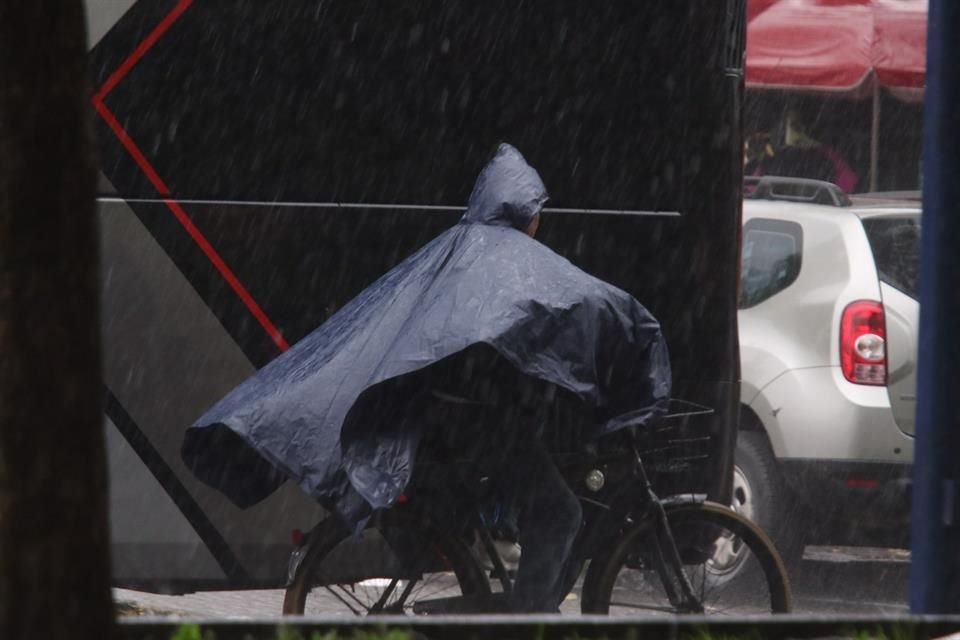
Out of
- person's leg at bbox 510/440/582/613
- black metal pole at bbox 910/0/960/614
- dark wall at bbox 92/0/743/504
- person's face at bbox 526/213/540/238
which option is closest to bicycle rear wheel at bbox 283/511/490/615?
person's leg at bbox 510/440/582/613

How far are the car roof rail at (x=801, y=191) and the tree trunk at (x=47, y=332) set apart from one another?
662cm

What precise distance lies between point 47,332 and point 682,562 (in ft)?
12.1

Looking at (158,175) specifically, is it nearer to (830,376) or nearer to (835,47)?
(830,376)

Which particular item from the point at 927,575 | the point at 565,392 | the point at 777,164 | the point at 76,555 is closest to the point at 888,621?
the point at 927,575

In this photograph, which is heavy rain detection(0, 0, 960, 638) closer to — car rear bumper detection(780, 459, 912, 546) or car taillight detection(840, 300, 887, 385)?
car rear bumper detection(780, 459, 912, 546)

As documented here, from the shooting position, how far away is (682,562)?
22.1 feet

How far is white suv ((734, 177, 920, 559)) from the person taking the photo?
8.65 m

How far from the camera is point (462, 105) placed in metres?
6.81

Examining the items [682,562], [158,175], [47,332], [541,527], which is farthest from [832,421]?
[47,332]

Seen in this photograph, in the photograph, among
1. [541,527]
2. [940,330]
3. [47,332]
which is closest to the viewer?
[47,332]

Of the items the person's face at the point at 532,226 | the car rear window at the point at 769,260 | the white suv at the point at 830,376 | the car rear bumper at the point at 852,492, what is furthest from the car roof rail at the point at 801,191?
the person's face at the point at 532,226

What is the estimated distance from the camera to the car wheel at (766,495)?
8.91 metres

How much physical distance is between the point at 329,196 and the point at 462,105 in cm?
60

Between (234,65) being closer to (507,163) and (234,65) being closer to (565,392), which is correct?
(507,163)
